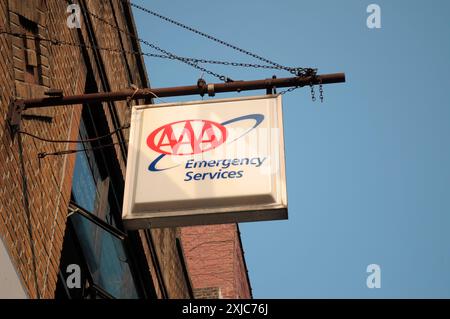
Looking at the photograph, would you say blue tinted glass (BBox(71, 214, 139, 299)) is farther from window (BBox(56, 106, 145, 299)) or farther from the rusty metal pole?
the rusty metal pole

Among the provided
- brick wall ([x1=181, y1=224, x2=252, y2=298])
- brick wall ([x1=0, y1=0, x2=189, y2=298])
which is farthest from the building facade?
brick wall ([x1=181, y1=224, x2=252, y2=298])

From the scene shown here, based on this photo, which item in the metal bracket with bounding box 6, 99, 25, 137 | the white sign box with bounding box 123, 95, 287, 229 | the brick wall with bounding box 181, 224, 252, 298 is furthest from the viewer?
the brick wall with bounding box 181, 224, 252, 298

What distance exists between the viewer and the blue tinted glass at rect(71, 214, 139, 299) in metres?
9.25

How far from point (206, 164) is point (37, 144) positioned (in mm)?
1891

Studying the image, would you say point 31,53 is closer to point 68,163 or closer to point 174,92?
point 68,163

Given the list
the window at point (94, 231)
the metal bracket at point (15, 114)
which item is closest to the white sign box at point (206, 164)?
the metal bracket at point (15, 114)

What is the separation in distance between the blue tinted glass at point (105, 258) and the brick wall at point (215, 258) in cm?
1181

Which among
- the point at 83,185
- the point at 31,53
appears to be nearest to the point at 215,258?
the point at 83,185

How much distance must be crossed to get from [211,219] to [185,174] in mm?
468

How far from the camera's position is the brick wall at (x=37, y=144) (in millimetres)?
6859

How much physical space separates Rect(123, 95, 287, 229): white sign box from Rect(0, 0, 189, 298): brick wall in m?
1.02

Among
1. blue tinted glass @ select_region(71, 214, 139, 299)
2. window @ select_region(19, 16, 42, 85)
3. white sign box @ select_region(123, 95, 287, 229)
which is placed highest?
window @ select_region(19, 16, 42, 85)
